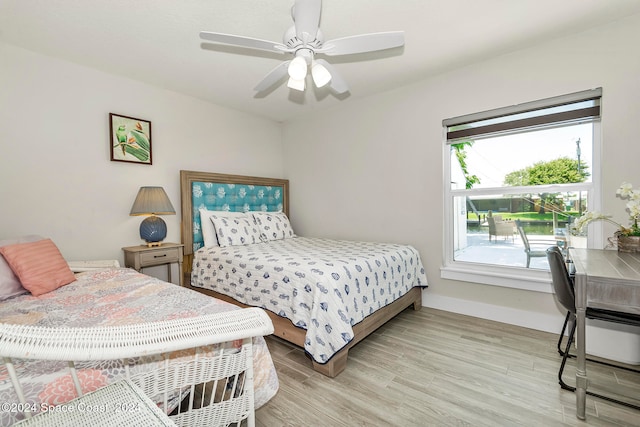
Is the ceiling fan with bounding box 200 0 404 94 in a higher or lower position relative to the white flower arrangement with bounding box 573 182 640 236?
higher

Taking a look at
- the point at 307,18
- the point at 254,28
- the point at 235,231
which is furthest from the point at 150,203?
the point at 307,18

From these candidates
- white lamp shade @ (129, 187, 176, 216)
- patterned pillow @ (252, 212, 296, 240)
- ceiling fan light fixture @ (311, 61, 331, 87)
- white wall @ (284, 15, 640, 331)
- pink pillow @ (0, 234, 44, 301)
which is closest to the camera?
pink pillow @ (0, 234, 44, 301)

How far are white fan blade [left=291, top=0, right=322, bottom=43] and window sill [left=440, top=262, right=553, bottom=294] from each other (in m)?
2.52

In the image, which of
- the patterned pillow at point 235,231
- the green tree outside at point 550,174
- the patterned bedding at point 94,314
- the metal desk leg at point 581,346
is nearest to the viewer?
the patterned bedding at point 94,314

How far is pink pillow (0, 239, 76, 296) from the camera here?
1.72 metres

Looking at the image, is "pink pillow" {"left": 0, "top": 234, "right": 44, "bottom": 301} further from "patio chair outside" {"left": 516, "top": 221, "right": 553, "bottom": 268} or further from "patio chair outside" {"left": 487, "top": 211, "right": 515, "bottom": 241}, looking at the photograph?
"patio chair outside" {"left": 516, "top": 221, "right": 553, "bottom": 268}

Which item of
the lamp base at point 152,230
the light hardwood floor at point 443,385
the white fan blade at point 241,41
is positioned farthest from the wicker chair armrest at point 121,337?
the lamp base at point 152,230

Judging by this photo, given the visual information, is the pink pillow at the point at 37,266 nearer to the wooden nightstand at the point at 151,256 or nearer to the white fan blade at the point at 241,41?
the wooden nightstand at the point at 151,256

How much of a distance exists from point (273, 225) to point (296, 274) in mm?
1687

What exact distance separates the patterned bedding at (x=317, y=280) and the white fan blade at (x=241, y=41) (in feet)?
4.83

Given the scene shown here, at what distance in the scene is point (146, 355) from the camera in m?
0.72

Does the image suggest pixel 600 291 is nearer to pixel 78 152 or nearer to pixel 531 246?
pixel 531 246

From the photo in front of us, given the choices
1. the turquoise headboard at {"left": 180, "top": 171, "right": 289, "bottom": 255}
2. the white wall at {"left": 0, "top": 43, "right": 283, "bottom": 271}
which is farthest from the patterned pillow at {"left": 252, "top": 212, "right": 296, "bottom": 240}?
the white wall at {"left": 0, "top": 43, "right": 283, "bottom": 271}

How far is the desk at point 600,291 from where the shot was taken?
4.20 feet
